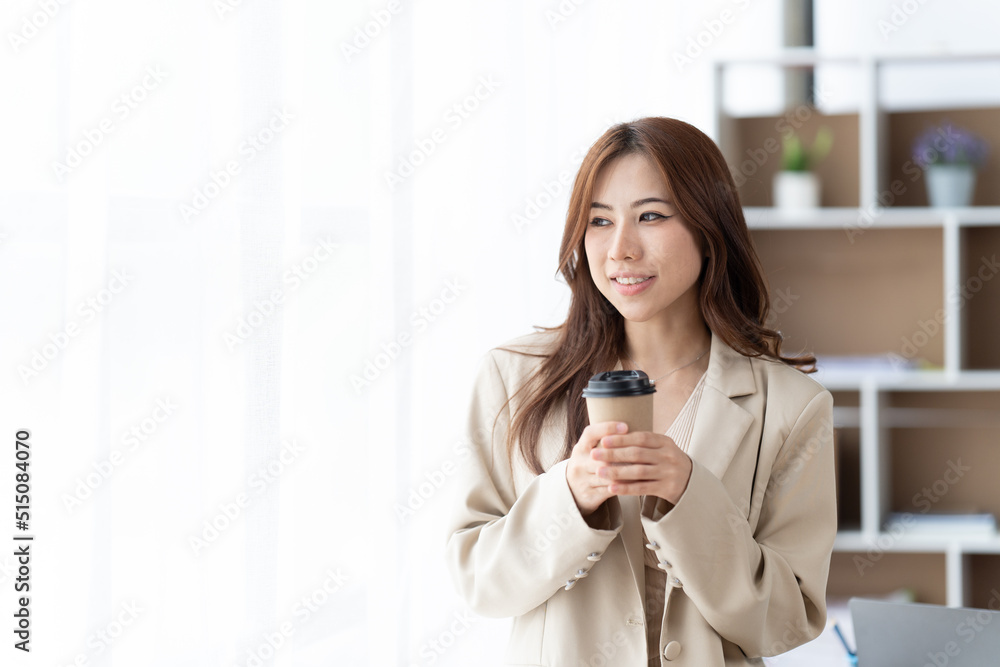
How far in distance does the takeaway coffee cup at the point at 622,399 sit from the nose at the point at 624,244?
279mm

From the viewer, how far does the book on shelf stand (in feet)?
10.2

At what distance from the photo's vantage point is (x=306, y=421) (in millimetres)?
1425

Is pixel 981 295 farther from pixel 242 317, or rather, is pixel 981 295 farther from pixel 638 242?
pixel 242 317

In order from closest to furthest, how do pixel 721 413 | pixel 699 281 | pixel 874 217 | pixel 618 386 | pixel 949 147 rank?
pixel 618 386 < pixel 721 413 < pixel 699 281 < pixel 874 217 < pixel 949 147

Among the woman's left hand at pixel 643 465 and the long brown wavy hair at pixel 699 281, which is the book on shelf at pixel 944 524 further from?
the woman's left hand at pixel 643 465

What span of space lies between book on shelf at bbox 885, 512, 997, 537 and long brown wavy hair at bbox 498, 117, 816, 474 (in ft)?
5.92

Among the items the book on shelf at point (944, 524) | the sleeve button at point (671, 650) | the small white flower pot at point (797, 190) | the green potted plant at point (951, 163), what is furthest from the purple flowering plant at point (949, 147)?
the sleeve button at point (671, 650)

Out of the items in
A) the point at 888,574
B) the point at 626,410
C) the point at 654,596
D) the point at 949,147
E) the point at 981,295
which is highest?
the point at 949,147

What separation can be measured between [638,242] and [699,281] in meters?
0.23

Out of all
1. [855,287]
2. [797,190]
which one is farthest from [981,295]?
[797,190]

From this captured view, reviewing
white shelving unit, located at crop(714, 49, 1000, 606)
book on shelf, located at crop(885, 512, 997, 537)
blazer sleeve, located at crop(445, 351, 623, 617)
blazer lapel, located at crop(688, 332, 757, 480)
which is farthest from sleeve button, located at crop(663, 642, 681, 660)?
book on shelf, located at crop(885, 512, 997, 537)

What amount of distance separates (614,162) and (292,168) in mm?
566

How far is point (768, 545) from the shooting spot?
1533 mm

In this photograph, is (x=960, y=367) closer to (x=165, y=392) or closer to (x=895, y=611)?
(x=895, y=611)
